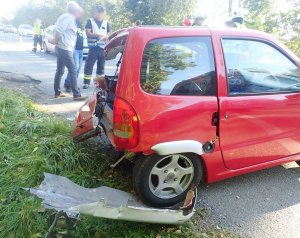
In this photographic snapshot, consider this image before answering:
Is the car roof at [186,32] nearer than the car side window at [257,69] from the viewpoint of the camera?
Yes

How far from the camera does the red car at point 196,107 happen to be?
2922 millimetres

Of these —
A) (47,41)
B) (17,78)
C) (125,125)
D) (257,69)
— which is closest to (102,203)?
(125,125)

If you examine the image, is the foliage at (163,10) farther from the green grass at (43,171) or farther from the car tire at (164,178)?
the car tire at (164,178)

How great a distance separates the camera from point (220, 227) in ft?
9.90

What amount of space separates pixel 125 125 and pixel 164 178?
0.67 m

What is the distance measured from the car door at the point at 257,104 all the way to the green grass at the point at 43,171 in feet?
2.80

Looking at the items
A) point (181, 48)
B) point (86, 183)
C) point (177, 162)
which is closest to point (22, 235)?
point (86, 183)

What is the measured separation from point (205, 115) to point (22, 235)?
192cm

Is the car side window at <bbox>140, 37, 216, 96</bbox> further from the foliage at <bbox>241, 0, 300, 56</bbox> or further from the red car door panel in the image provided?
the foliage at <bbox>241, 0, 300, 56</bbox>

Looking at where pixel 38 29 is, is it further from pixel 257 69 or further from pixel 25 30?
pixel 25 30

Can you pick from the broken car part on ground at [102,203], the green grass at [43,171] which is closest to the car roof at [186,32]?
the broken car part on ground at [102,203]

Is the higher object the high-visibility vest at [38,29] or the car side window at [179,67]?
the high-visibility vest at [38,29]

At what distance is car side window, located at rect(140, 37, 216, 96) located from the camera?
296 centimetres

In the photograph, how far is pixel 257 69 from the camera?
3432mm
